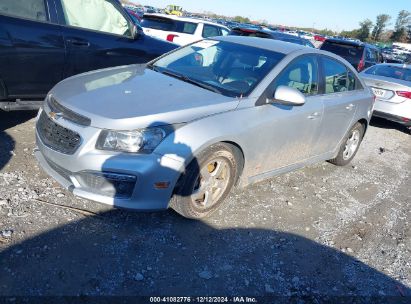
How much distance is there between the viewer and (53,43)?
4.90m

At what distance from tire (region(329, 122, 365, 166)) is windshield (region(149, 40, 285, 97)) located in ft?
6.65

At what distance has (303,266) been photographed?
3.40 metres

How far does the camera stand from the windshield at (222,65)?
13.0ft

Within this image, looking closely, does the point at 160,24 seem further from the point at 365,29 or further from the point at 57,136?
the point at 365,29

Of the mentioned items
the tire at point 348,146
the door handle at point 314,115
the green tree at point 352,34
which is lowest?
the tire at point 348,146

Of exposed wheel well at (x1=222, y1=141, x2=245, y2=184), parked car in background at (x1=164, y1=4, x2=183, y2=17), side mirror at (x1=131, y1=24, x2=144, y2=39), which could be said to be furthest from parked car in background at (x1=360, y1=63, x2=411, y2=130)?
parked car in background at (x1=164, y1=4, x2=183, y2=17)

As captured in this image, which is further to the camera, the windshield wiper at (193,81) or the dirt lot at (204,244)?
the windshield wiper at (193,81)

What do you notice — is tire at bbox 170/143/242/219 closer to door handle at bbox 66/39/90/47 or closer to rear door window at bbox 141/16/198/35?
door handle at bbox 66/39/90/47

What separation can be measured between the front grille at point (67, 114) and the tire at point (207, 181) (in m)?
0.92

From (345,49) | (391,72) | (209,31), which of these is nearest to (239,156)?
(391,72)

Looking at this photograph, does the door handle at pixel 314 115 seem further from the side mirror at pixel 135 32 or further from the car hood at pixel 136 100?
the side mirror at pixel 135 32

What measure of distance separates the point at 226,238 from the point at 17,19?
Result: 3.49 m

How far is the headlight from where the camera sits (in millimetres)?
3111

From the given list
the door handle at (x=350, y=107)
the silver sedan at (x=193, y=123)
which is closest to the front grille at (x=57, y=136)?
the silver sedan at (x=193, y=123)
